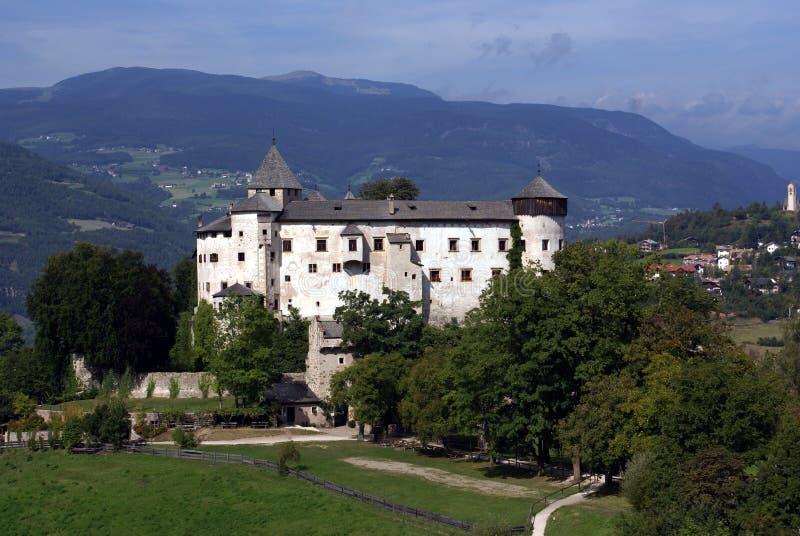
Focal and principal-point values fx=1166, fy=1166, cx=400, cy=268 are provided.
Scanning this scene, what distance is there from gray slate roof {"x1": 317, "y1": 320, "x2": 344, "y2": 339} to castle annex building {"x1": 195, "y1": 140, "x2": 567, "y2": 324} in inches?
206

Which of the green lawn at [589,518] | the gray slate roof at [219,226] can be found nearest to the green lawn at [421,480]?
the green lawn at [589,518]

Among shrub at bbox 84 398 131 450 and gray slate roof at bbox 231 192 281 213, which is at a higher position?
gray slate roof at bbox 231 192 281 213

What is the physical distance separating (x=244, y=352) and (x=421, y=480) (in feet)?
56.5

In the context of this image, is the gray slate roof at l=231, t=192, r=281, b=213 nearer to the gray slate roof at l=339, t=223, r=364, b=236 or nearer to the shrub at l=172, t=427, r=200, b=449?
the gray slate roof at l=339, t=223, r=364, b=236

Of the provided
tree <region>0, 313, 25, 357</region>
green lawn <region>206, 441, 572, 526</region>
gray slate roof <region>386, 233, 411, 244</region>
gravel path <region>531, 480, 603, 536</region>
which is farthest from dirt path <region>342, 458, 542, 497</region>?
tree <region>0, 313, 25, 357</region>

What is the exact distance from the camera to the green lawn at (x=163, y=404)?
75562mm

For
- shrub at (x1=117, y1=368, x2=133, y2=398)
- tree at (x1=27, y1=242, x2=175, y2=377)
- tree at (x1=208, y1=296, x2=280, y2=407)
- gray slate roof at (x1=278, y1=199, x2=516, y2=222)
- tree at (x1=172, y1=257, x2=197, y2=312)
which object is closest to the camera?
tree at (x1=208, y1=296, x2=280, y2=407)

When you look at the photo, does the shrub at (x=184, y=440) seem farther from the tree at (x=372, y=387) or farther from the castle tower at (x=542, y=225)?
the castle tower at (x=542, y=225)

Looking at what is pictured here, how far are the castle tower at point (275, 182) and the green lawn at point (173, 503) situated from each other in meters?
28.8

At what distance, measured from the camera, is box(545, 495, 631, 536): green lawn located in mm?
48466

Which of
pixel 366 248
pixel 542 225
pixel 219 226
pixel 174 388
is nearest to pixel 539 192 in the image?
pixel 542 225

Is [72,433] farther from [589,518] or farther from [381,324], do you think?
[589,518]

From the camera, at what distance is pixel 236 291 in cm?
8306

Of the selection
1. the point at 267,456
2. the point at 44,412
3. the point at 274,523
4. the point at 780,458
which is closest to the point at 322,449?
the point at 267,456
